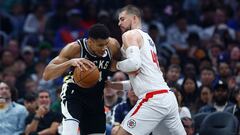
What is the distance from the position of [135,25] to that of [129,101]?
2845mm

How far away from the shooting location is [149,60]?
1015 cm

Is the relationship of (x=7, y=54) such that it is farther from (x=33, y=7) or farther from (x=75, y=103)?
(x=75, y=103)

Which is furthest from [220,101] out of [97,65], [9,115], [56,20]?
[56,20]

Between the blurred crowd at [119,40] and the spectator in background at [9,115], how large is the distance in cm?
2

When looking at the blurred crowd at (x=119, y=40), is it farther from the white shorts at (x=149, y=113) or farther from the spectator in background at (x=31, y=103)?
the white shorts at (x=149, y=113)

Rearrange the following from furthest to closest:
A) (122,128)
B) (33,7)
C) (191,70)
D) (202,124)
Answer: (33,7) → (191,70) → (202,124) → (122,128)

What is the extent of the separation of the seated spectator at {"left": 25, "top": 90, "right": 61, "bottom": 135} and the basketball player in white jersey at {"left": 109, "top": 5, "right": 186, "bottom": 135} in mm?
3317

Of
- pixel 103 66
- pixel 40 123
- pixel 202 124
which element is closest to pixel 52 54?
pixel 40 123

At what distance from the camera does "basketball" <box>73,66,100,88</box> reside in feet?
33.5

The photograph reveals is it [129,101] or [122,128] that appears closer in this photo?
[122,128]

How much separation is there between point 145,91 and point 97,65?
831 mm

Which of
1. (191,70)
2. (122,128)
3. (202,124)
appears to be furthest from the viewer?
(191,70)

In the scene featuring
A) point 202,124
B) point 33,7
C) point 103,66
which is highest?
point 33,7

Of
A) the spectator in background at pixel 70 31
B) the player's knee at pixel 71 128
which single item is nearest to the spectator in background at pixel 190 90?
the spectator in background at pixel 70 31
